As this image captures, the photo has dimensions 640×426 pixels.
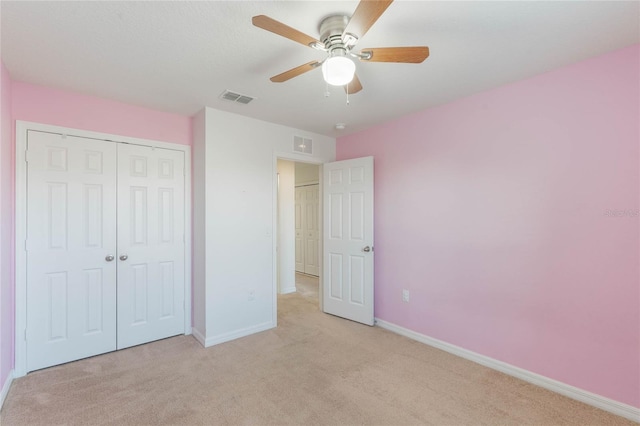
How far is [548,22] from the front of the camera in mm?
1746

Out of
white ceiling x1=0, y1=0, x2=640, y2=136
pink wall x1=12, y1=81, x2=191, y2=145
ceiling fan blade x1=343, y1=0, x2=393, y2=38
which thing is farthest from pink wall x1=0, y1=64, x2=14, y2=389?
ceiling fan blade x1=343, y1=0, x2=393, y2=38

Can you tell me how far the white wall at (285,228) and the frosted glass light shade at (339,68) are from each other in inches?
140

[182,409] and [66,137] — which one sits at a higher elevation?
[66,137]

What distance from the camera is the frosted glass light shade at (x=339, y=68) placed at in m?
1.55

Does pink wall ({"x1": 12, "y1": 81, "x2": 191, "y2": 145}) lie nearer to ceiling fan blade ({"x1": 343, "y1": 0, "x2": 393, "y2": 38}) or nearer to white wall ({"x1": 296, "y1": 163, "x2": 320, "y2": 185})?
ceiling fan blade ({"x1": 343, "y1": 0, "x2": 393, "y2": 38})

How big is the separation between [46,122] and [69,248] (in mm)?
1133

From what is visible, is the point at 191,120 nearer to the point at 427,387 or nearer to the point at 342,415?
the point at 342,415

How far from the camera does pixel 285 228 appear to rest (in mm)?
5227

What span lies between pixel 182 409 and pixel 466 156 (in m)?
3.15

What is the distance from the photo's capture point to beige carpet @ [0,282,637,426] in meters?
1.99

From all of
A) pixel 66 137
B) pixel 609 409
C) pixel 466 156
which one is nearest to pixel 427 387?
pixel 609 409

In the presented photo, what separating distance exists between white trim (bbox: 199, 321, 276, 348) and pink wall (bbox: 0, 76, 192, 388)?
1.46 metres

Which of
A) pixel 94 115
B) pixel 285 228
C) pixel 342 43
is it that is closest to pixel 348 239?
pixel 285 228

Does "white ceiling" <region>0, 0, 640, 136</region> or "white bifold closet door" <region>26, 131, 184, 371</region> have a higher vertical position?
"white ceiling" <region>0, 0, 640, 136</region>
